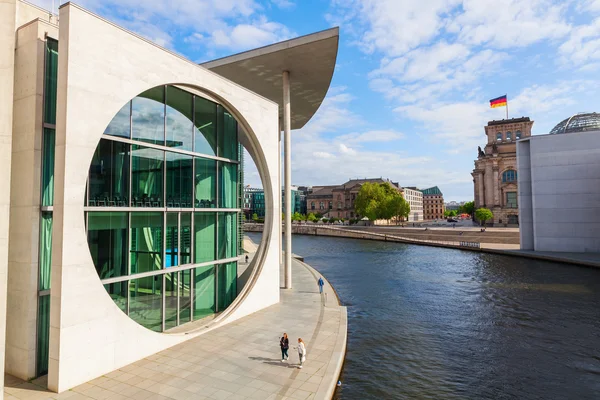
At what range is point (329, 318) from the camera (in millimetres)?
15953

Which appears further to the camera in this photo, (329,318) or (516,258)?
(516,258)

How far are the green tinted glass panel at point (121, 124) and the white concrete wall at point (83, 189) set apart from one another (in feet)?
2.58

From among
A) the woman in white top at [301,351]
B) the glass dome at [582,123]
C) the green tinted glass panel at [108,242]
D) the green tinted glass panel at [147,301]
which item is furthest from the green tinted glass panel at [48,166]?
the glass dome at [582,123]

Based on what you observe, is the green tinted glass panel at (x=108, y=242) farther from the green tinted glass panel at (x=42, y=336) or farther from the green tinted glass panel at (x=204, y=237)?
the green tinted glass panel at (x=204, y=237)

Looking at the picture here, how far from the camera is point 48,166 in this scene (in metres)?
10.6

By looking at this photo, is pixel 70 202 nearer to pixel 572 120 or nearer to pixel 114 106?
pixel 114 106

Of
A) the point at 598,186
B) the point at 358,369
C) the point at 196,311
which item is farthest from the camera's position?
the point at 598,186

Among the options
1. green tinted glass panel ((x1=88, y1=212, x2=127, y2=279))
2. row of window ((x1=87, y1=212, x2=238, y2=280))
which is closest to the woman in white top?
row of window ((x1=87, y1=212, x2=238, y2=280))

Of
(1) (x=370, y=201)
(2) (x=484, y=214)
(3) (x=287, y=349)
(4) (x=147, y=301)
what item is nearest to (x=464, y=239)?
(2) (x=484, y=214)

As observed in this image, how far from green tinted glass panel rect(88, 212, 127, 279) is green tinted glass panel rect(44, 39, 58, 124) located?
3.28m

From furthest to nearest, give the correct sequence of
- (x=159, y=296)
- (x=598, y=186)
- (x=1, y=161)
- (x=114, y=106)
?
(x=598, y=186), (x=159, y=296), (x=114, y=106), (x=1, y=161)

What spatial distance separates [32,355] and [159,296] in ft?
13.5

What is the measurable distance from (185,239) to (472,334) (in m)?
13.9

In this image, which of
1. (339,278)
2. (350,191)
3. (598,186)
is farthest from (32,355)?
(350,191)
